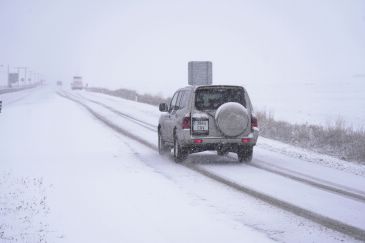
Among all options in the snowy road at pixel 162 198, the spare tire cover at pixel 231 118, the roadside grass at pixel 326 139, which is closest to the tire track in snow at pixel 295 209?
the snowy road at pixel 162 198

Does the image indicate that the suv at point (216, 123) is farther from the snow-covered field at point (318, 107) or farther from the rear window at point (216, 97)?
the snow-covered field at point (318, 107)

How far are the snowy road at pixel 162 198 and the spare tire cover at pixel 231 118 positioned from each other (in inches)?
33.7

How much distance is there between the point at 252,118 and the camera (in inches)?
507

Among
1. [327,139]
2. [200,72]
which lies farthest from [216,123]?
[200,72]

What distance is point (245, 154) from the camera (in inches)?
516

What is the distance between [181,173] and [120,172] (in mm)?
1292

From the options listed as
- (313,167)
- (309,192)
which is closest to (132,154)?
(313,167)

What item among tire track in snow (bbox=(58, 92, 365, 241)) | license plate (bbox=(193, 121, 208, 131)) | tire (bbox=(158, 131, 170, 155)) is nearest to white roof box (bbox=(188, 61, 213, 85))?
tire (bbox=(158, 131, 170, 155))

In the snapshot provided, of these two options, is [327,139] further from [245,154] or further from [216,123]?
[216,123]

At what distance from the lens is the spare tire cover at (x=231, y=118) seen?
12297 mm

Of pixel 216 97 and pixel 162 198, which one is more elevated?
pixel 216 97

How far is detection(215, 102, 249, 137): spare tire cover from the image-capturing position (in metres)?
12.3

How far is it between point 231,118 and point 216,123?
0.37 meters

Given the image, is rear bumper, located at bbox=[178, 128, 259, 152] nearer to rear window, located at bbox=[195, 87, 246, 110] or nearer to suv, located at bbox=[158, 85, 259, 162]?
suv, located at bbox=[158, 85, 259, 162]
